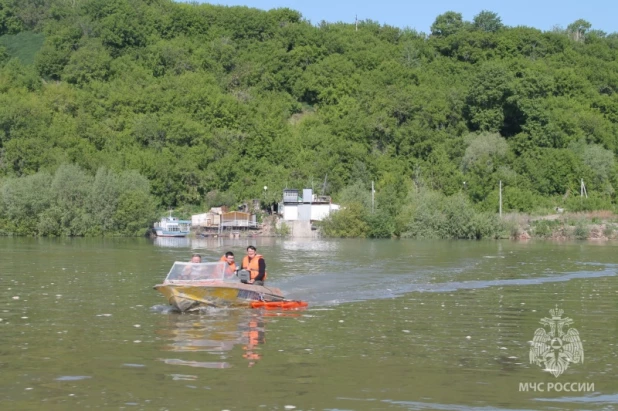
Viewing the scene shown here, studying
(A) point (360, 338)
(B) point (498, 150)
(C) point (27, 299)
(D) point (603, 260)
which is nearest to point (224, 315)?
(A) point (360, 338)

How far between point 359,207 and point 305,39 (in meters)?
74.9

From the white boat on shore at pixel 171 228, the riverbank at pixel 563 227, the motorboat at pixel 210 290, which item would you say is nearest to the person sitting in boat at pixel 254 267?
the motorboat at pixel 210 290

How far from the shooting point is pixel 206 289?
2673 centimetres

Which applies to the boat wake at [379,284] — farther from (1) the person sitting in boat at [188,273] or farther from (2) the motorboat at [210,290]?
(1) the person sitting in boat at [188,273]

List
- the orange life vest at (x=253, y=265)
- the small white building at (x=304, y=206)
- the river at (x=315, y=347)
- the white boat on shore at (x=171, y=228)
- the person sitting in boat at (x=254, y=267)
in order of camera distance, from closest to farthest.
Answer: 1. the river at (x=315, y=347)
2. the person sitting in boat at (x=254, y=267)
3. the orange life vest at (x=253, y=265)
4. the white boat on shore at (x=171, y=228)
5. the small white building at (x=304, y=206)

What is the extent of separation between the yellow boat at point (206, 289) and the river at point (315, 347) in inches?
14.7

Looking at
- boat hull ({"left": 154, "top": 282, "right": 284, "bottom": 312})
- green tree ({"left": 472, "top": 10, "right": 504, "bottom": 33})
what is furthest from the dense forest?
boat hull ({"left": 154, "top": 282, "right": 284, "bottom": 312})

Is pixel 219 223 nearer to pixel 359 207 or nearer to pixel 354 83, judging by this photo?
pixel 359 207

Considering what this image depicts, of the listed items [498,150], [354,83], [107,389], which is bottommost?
[107,389]

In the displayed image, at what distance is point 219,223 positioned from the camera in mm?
106938

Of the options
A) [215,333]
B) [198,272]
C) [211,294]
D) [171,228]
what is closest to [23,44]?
[171,228]

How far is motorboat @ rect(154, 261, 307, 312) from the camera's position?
2653 cm

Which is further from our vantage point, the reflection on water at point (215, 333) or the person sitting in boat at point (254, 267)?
the person sitting in boat at point (254, 267)

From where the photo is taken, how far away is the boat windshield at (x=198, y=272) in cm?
2741
